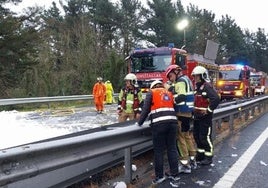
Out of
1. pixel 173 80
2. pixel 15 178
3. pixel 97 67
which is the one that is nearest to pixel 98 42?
pixel 97 67

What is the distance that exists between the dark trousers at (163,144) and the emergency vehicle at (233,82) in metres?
21.0

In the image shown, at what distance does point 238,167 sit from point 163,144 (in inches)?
62.9

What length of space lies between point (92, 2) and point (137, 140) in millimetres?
49460

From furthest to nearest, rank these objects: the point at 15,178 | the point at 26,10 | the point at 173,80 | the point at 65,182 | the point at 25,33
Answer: the point at 26,10
the point at 25,33
the point at 173,80
the point at 65,182
the point at 15,178

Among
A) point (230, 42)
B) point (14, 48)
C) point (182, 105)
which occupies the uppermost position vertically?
point (230, 42)

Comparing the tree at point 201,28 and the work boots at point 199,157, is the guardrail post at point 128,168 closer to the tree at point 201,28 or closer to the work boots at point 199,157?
the work boots at point 199,157

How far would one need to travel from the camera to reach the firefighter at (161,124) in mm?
6086

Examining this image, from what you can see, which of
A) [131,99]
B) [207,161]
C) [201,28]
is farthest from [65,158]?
[201,28]

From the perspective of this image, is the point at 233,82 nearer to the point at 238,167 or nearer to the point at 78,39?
the point at 238,167

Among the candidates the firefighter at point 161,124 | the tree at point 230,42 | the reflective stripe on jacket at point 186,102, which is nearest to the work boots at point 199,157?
the reflective stripe on jacket at point 186,102

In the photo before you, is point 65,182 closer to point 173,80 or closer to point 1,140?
point 173,80

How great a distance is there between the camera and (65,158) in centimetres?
434

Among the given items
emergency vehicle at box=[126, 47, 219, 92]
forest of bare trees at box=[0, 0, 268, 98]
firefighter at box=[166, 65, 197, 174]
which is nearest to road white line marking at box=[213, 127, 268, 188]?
firefighter at box=[166, 65, 197, 174]

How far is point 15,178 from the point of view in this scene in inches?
142
